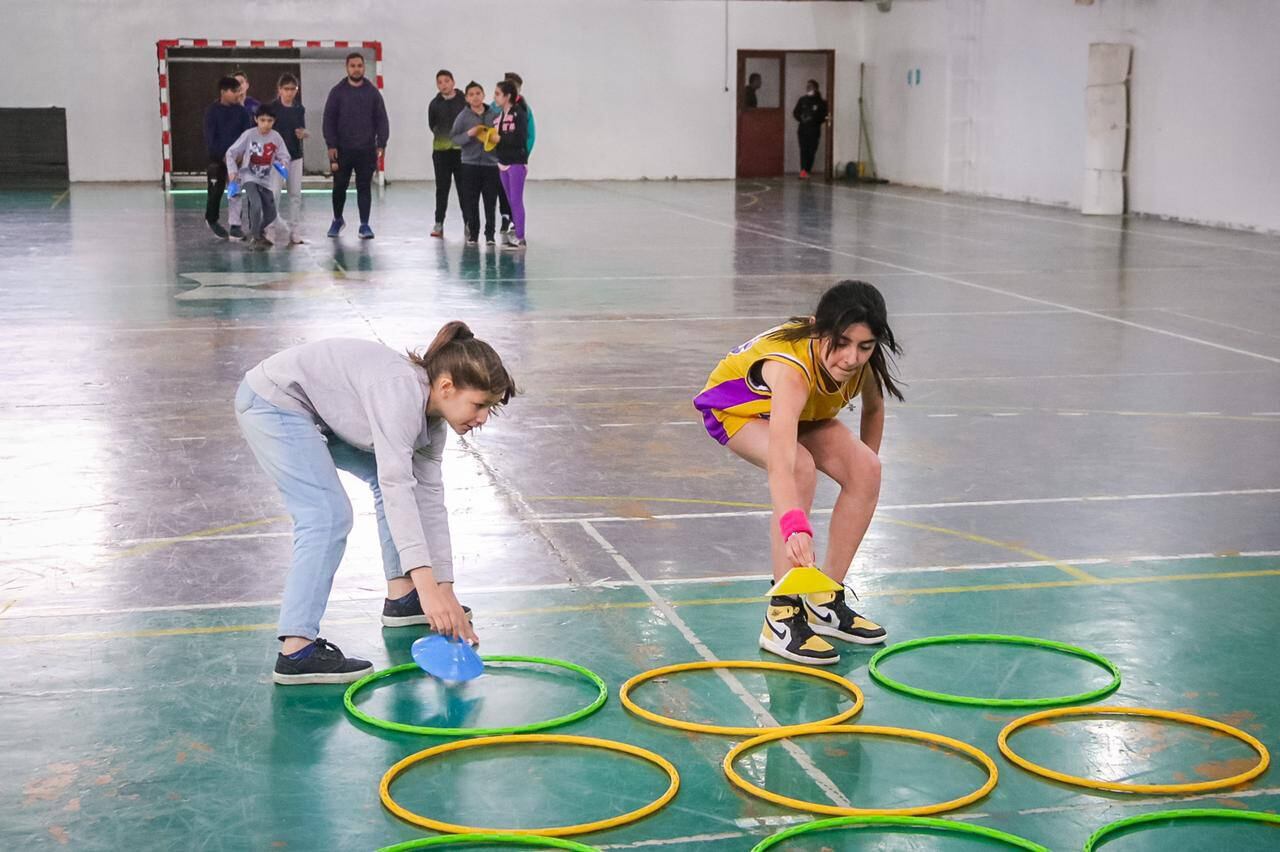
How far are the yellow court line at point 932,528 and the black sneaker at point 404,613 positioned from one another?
5.08ft

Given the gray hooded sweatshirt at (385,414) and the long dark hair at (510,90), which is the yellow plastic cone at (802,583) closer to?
the gray hooded sweatshirt at (385,414)

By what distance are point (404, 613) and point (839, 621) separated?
153 cm

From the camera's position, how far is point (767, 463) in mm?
5191

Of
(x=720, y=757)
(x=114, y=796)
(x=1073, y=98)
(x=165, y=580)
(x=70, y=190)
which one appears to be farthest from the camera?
(x=70, y=190)

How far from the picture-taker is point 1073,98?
2497 cm

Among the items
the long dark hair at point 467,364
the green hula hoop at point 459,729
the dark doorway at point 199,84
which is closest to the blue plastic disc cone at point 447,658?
the green hula hoop at point 459,729

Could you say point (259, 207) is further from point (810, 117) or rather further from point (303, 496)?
point (810, 117)

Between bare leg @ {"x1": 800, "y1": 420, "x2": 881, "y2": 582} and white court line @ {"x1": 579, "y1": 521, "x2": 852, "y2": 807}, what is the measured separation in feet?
2.00

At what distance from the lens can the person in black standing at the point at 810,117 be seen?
3284 cm

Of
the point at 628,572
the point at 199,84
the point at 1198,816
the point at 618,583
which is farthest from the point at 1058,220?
the point at 1198,816

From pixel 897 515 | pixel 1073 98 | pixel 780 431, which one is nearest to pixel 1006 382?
pixel 897 515

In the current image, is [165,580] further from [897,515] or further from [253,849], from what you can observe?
[897,515]

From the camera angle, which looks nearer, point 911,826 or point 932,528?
point 911,826

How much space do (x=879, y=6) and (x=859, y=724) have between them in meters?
29.4
